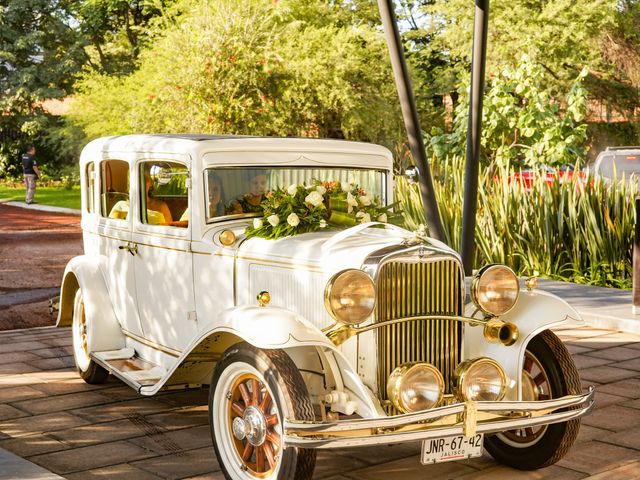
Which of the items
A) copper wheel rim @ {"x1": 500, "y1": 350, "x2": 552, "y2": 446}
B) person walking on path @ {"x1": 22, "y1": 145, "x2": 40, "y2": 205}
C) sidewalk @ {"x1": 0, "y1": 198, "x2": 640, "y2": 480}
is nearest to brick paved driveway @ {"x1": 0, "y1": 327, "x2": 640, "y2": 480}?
sidewalk @ {"x1": 0, "y1": 198, "x2": 640, "y2": 480}

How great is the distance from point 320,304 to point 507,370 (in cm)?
102

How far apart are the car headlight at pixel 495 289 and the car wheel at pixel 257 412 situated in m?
1.07

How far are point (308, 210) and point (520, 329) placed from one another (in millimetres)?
1376

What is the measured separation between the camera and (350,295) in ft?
14.4

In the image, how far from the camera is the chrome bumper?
4.05 meters

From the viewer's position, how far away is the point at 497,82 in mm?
15688

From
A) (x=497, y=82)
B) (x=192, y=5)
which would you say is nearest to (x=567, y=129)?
(x=497, y=82)

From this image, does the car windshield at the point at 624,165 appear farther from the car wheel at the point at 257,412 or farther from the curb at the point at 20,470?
the curb at the point at 20,470

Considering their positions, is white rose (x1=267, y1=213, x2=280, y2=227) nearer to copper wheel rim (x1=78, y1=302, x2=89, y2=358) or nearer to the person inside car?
the person inside car

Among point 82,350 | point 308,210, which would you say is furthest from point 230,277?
point 82,350

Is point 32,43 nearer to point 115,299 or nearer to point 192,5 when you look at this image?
point 192,5

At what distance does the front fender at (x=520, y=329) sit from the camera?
4.81m

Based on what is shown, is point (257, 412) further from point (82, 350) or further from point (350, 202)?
point (82, 350)

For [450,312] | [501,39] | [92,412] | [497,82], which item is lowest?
[92,412]
